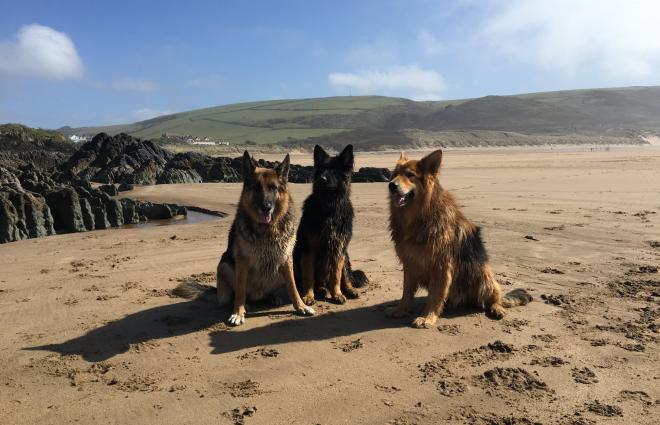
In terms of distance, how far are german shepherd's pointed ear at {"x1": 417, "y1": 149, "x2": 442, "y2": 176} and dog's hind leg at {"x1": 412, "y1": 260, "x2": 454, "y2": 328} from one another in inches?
38.7

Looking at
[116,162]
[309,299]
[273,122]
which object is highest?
[273,122]

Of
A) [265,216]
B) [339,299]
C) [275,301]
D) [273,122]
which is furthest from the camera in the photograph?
[273,122]

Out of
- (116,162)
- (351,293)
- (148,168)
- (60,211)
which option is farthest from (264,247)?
(116,162)

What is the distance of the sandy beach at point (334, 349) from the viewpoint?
358 cm

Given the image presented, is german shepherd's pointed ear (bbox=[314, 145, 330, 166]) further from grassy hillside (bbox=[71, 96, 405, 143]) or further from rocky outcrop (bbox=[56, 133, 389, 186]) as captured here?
grassy hillside (bbox=[71, 96, 405, 143])

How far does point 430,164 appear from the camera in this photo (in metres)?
5.18

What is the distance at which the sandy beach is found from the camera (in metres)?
3.58

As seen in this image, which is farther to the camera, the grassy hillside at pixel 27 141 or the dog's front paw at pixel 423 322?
the grassy hillside at pixel 27 141

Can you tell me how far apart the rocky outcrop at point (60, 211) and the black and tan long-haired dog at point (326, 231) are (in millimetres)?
7851

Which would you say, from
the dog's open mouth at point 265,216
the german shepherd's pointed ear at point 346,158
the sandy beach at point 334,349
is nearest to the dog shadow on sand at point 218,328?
the sandy beach at point 334,349

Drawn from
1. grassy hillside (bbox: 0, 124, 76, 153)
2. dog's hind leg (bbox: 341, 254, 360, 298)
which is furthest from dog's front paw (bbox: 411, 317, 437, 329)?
grassy hillside (bbox: 0, 124, 76, 153)

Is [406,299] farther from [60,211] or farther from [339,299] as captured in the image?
[60,211]

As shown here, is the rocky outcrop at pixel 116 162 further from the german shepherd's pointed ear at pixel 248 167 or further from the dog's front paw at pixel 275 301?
the german shepherd's pointed ear at pixel 248 167

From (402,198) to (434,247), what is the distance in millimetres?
632
